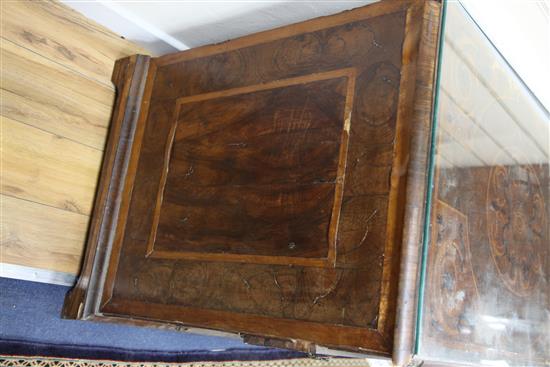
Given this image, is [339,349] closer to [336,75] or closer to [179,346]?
[336,75]

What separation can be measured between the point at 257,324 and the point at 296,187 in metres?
0.30

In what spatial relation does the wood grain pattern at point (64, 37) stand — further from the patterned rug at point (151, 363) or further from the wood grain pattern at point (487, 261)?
the wood grain pattern at point (487, 261)

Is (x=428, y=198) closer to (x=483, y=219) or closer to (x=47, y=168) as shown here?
(x=483, y=219)

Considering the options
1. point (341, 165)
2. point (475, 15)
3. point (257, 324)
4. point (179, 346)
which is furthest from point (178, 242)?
point (475, 15)

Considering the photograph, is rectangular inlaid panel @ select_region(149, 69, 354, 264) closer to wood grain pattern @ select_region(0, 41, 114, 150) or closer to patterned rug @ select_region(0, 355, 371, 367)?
wood grain pattern @ select_region(0, 41, 114, 150)

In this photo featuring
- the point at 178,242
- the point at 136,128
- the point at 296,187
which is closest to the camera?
the point at 296,187

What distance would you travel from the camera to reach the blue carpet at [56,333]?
4.88ft

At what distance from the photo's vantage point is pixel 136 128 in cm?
152

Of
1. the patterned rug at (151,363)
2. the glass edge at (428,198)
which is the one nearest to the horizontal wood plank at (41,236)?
the patterned rug at (151,363)

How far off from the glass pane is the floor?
101cm

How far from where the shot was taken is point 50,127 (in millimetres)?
1487

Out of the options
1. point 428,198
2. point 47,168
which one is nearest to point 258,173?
point 428,198

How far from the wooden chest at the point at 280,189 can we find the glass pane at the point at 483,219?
0.17 feet

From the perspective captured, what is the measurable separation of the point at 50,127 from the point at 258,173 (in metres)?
0.66
